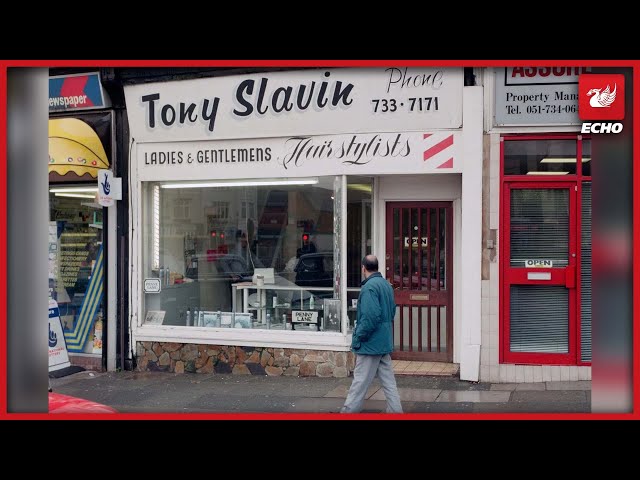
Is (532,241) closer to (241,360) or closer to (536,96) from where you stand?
(536,96)

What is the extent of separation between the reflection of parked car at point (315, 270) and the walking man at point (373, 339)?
249 cm

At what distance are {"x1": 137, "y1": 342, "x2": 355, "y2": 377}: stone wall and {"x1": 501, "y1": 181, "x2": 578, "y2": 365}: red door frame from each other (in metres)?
2.15

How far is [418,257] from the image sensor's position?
10297 millimetres

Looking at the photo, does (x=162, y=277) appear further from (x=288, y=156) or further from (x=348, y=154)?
(x=348, y=154)

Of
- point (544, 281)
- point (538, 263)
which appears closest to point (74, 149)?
point (538, 263)

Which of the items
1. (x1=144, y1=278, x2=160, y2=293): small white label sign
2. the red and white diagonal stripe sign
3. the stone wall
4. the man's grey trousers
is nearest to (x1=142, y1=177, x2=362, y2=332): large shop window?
(x1=144, y1=278, x2=160, y2=293): small white label sign

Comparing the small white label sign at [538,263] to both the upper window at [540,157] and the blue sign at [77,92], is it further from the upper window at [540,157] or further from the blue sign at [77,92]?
the blue sign at [77,92]

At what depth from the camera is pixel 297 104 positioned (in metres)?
9.89

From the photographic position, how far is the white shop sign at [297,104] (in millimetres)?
9461

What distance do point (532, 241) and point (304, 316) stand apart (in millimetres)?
3217

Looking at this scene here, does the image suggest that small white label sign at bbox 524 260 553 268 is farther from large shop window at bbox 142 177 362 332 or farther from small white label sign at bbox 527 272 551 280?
large shop window at bbox 142 177 362 332

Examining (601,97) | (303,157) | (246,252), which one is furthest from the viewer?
(246,252)

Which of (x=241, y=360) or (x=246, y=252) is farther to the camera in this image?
(x=246, y=252)

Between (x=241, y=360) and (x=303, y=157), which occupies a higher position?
(x=303, y=157)
